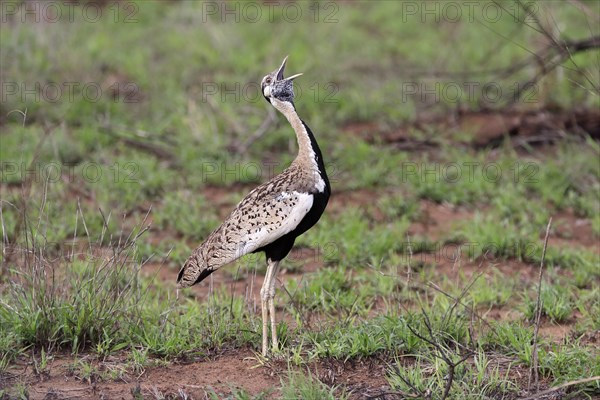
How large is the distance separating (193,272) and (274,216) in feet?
1.94

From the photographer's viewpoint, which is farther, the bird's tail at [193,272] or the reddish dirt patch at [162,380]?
the bird's tail at [193,272]

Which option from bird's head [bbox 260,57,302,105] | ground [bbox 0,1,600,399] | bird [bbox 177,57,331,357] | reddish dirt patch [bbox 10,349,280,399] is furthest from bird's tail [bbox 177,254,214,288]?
bird's head [bbox 260,57,302,105]

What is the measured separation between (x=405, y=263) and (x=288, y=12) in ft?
18.0

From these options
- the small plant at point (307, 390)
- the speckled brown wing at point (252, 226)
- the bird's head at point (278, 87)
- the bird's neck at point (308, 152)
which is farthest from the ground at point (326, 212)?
the bird's head at point (278, 87)

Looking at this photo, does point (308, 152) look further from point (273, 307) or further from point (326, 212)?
point (326, 212)

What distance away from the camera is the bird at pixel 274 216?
4.64 m

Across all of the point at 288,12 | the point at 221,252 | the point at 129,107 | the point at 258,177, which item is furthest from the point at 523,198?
the point at 288,12

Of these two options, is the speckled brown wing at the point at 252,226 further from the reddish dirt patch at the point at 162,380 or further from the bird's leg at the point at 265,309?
the reddish dirt patch at the point at 162,380

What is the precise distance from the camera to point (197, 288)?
6.14 metres

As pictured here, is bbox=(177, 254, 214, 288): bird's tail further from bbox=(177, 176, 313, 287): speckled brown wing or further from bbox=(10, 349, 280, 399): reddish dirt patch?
bbox=(10, 349, 280, 399): reddish dirt patch

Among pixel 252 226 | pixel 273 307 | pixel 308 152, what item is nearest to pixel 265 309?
pixel 273 307

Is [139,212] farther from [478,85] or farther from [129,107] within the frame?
[478,85]

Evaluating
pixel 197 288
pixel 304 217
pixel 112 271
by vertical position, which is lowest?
pixel 197 288

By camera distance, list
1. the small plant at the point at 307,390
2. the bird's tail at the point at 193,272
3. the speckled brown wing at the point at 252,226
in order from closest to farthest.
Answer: the small plant at the point at 307,390
the speckled brown wing at the point at 252,226
the bird's tail at the point at 193,272
